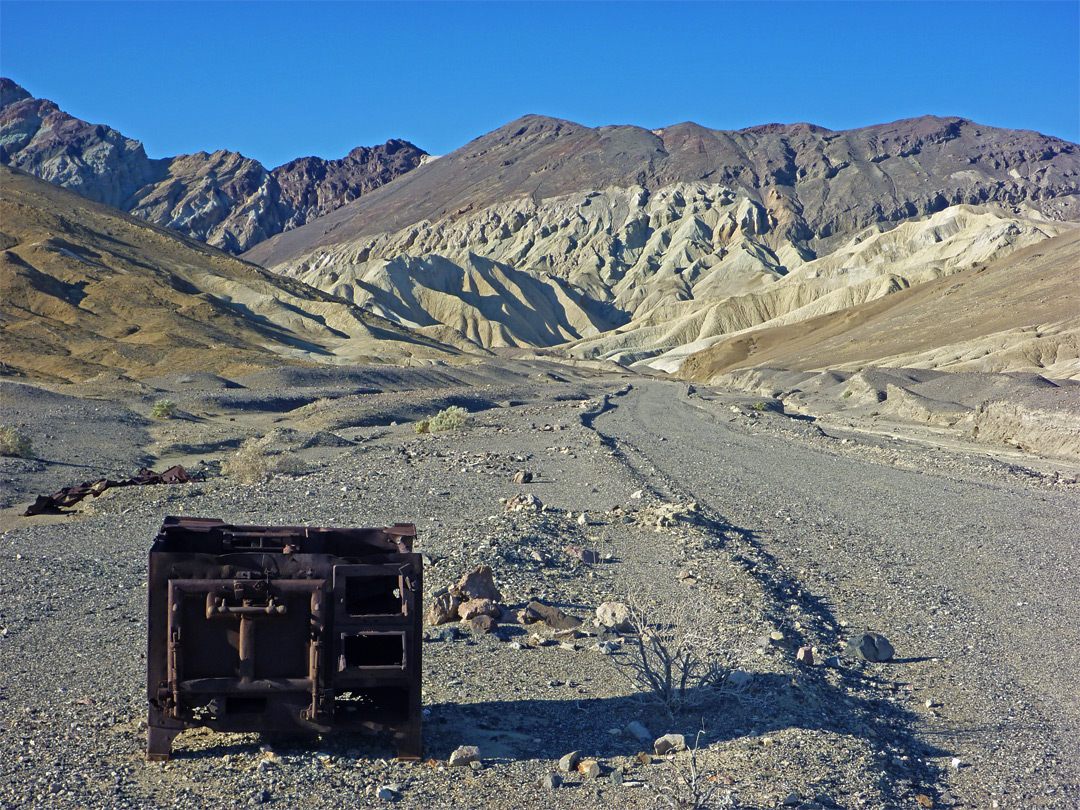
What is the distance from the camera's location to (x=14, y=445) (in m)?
18.1

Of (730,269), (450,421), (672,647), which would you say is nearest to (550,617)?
(672,647)

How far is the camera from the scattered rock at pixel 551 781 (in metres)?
4.85

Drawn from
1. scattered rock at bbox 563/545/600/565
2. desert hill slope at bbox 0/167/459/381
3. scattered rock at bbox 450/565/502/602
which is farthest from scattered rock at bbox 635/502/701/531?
desert hill slope at bbox 0/167/459/381

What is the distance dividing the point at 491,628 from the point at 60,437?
17.6m

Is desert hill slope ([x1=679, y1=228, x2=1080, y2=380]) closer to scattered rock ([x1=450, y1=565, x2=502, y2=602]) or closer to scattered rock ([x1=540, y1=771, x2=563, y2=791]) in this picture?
scattered rock ([x1=450, y1=565, x2=502, y2=602])

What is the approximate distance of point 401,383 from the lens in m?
47.9

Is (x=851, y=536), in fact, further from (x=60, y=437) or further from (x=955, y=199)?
(x=955, y=199)

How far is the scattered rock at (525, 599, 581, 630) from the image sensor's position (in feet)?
25.2

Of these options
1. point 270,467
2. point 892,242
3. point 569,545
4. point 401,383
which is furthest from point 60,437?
point 892,242

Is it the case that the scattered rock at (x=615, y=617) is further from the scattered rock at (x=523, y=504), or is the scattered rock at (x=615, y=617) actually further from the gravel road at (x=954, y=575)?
the scattered rock at (x=523, y=504)

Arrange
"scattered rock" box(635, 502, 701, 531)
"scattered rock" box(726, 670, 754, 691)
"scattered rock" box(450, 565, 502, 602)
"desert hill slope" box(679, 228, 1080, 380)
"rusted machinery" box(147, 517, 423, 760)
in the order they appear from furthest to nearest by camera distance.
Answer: "desert hill slope" box(679, 228, 1080, 380) < "scattered rock" box(635, 502, 701, 531) < "scattered rock" box(450, 565, 502, 602) < "scattered rock" box(726, 670, 754, 691) < "rusted machinery" box(147, 517, 423, 760)

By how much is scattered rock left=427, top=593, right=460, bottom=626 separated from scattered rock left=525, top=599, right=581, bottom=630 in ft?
2.05

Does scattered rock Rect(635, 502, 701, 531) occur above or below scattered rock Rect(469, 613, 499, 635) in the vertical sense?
above

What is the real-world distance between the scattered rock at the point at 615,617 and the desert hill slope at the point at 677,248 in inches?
3613
